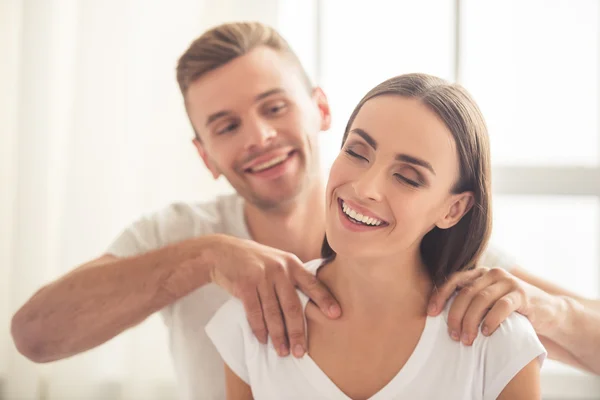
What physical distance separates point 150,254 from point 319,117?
572 mm

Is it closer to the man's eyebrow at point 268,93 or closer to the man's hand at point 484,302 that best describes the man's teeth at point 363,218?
the man's hand at point 484,302

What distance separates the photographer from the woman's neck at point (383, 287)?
114 centimetres

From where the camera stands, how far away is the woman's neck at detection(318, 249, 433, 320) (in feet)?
3.73

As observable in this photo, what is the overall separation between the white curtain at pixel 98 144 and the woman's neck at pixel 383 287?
86cm

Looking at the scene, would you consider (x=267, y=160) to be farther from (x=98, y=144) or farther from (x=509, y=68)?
(x=509, y=68)

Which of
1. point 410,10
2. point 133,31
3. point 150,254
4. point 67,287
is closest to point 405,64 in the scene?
point 410,10

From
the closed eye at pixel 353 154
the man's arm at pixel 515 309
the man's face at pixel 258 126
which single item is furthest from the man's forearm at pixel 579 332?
the man's face at pixel 258 126

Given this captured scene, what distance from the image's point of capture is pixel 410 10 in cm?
200

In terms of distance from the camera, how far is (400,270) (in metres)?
1.15

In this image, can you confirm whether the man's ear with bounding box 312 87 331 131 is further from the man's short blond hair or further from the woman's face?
the woman's face

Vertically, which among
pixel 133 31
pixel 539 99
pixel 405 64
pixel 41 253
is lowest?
pixel 41 253

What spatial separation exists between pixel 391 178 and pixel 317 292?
28 centimetres

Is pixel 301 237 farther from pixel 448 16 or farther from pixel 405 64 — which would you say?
pixel 448 16

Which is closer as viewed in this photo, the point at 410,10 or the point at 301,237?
the point at 301,237
